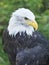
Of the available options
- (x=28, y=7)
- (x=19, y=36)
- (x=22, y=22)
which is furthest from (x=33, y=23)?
(x=28, y=7)

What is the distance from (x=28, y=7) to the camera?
9242mm

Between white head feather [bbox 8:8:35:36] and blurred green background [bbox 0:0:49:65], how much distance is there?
0.75 meters

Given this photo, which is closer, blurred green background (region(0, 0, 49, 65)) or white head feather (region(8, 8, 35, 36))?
white head feather (region(8, 8, 35, 36))

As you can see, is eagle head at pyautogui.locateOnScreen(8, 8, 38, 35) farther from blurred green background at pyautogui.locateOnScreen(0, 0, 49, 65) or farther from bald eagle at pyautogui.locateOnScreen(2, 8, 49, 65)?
blurred green background at pyautogui.locateOnScreen(0, 0, 49, 65)

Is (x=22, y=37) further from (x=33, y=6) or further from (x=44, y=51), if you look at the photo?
(x=33, y=6)

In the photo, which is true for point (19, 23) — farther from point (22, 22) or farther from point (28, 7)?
point (28, 7)

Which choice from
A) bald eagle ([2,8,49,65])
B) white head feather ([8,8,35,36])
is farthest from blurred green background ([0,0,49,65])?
white head feather ([8,8,35,36])

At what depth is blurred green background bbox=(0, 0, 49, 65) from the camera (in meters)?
8.49

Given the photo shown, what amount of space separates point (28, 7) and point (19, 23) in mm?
1583

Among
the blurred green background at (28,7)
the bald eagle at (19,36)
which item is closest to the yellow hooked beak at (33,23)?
the bald eagle at (19,36)

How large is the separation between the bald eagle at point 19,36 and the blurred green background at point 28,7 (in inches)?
23.3

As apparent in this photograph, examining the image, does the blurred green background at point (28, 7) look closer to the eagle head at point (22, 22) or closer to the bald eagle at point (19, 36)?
the bald eagle at point (19, 36)

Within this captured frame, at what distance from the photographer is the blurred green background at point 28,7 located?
27.9 ft

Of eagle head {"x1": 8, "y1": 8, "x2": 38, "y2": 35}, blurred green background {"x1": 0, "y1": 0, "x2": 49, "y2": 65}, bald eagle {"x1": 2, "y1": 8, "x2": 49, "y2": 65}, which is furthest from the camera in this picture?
blurred green background {"x1": 0, "y1": 0, "x2": 49, "y2": 65}
